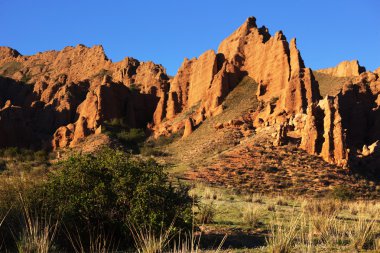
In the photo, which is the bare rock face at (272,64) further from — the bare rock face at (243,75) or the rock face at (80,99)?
the rock face at (80,99)

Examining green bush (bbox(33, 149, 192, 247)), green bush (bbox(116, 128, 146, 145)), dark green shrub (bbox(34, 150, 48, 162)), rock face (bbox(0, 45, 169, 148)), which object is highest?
rock face (bbox(0, 45, 169, 148))

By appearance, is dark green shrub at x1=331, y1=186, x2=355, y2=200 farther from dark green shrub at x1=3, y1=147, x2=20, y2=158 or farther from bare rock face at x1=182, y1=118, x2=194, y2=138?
dark green shrub at x1=3, y1=147, x2=20, y2=158

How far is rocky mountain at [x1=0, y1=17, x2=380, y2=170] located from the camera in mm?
39188

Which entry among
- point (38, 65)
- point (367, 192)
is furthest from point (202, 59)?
point (38, 65)

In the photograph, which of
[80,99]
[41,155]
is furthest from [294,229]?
[80,99]

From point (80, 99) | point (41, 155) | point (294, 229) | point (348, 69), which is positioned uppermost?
point (348, 69)

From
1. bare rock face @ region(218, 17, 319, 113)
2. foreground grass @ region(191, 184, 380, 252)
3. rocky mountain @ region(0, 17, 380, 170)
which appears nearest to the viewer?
foreground grass @ region(191, 184, 380, 252)

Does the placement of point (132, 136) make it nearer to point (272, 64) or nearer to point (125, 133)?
point (125, 133)

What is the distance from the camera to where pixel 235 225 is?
50.9 ft

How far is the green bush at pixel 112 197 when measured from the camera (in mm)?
11445

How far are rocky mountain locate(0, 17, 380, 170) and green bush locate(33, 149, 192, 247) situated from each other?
27670mm

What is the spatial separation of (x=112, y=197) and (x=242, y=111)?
40.1 meters

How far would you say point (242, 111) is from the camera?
2009 inches

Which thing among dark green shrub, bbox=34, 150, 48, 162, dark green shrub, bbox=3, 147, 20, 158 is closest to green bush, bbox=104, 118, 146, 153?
dark green shrub, bbox=34, 150, 48, 162
